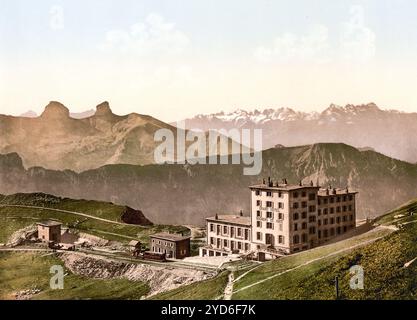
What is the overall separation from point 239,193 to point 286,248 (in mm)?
4716

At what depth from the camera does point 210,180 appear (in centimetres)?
3503

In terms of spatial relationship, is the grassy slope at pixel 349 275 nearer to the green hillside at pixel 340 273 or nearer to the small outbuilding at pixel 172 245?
the green hillside at pixel 340 273

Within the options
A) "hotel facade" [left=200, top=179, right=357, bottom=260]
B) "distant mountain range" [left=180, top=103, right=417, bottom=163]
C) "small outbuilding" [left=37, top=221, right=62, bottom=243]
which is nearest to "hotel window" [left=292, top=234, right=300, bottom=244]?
"hotel facade" [left=200, top=179, right=357, bottom=260]

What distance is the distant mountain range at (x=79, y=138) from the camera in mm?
34562

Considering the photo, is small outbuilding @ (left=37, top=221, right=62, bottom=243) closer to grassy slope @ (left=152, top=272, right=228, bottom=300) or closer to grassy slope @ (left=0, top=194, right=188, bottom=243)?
grassy slope @ (left=0, top=194, right=188, bottom=243)

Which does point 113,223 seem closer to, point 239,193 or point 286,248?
point 239,193

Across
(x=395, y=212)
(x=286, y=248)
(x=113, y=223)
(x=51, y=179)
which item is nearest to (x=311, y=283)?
(x=286, y=248)

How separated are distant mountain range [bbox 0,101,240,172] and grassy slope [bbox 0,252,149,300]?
19.2 feet

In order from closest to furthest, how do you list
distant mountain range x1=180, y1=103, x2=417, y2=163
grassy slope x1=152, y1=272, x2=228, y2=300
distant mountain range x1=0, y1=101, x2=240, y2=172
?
1. grassy slope x1=152, y1=272, x2=228, y2=300
2. distant mountain range x1=180, y1=103, x2=417, y2=163
3. distant mountain range x1=0, y1=101, x2=240, y2=172

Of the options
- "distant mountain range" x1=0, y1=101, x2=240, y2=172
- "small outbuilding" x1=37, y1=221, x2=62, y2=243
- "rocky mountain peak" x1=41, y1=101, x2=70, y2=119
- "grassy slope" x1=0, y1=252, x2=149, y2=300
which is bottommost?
"grassy slope" x1=0, y1=252, x2=149, y2=300

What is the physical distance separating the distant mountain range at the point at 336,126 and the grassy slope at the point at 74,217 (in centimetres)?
726

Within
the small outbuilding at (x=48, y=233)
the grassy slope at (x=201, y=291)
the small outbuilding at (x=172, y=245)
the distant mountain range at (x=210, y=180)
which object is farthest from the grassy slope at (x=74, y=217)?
the grassy slope at (x=201, y=291)

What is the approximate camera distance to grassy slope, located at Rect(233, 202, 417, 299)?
28.8 meters

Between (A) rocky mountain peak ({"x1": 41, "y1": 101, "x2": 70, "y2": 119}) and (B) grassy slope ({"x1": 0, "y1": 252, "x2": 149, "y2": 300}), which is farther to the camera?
(A) rocky mountain peak ({"x1": 41, "y1": 101, "x2": 70, "y2": 119})
